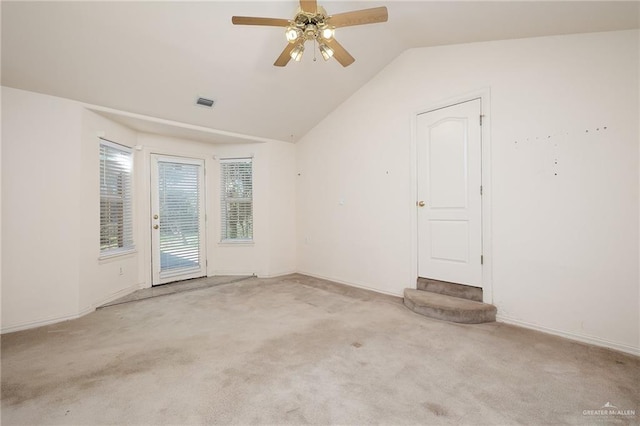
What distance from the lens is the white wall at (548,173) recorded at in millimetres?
2318

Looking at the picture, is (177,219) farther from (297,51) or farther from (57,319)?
(297,51)

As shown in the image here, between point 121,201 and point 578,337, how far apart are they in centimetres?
543

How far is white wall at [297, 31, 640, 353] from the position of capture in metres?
2.32

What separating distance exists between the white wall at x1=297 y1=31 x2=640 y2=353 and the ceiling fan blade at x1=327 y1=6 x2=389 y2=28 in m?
1.54

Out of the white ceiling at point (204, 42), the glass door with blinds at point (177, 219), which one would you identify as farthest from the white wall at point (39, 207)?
the glass door with blinds at point (177, 219)

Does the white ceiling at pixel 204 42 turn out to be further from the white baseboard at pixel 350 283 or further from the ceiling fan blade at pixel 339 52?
the white baseboard at pixel 350 283

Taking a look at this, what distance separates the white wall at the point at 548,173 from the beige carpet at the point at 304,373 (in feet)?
1.16

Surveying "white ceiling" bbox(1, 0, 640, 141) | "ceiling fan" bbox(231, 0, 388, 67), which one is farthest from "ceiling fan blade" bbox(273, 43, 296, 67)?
"white ceiling" bbox(1, 0, 640, 141)

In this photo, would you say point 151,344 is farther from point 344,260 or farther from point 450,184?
point 450,184

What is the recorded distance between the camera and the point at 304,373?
79.3 inches

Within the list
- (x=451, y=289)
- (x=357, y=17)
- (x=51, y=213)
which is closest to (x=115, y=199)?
(x=51, y=213)

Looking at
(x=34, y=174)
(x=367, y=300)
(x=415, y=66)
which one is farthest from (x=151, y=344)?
(x=415, y=66)

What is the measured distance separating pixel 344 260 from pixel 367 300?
0.98 metres

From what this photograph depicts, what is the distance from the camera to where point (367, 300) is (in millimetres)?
3678
